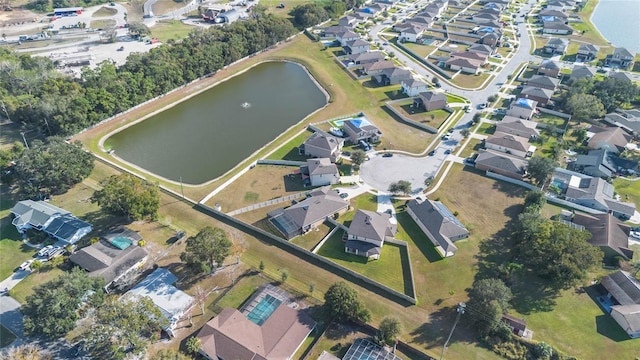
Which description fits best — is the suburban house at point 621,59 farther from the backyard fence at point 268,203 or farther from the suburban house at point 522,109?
the backyard fence at point 268,203

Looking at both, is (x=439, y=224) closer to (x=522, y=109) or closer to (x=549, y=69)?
(x=522, y=109)

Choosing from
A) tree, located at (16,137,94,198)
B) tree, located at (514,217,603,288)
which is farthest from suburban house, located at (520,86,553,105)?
tree, located at (16,137,94,198)

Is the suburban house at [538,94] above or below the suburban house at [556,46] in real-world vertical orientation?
below

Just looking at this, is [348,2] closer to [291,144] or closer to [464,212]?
[291,144]

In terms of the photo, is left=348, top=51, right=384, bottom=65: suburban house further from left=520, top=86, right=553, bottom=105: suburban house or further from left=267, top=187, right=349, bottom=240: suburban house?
left=267, top=187, right=349, bottom=240: suburban house

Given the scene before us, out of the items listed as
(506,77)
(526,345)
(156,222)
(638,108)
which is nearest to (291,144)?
(156,222)

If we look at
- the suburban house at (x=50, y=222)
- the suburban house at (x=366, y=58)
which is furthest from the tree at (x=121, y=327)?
the suburban house at (x=366, y=58)
